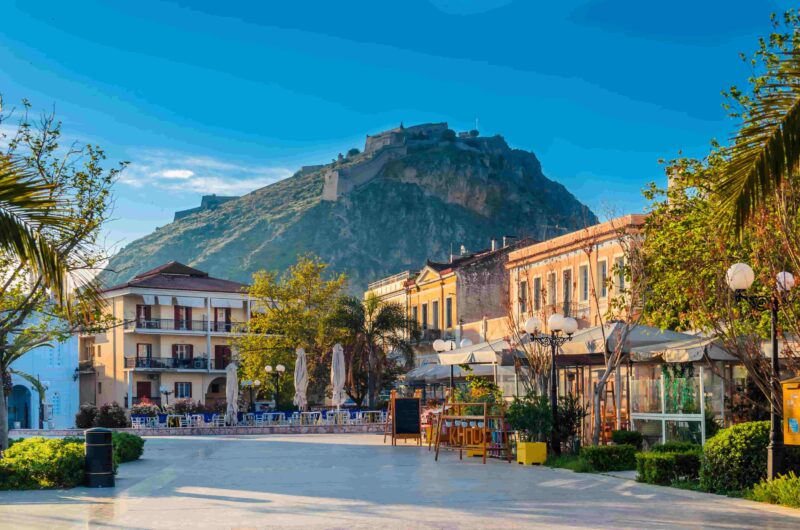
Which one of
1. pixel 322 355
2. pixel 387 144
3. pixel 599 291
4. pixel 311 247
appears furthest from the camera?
pixel 387 144

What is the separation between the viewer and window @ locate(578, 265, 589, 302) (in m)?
38.4

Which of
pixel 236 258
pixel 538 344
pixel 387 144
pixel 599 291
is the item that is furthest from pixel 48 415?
pixel 387 144

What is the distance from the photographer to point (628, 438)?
60.2 ft

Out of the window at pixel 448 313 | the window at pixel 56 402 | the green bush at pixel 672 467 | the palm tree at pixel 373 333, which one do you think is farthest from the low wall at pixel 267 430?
the window at pixel 56 402

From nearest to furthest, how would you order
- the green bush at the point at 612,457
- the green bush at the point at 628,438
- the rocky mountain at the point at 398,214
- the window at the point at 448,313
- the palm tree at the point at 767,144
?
the palm tree at the point at 767,144 → the green bush at the point at 612,457 → the green bush at the point at 628,438 → the window at the point at 448,313 → the rocky mountain at the point at 398,214

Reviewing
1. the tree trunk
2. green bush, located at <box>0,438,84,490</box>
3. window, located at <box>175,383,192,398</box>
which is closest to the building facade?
window, located at <box>175,383,192,398</box>

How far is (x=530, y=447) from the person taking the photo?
1880cm

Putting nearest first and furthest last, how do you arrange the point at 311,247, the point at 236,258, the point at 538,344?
the point at 538,344 < the point at 311,247 < the point at 236,258

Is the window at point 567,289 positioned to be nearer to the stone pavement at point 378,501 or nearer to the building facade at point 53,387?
the stone pavement at point 378,501

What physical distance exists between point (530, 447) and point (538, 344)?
3.42 m

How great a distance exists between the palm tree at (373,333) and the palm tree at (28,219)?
124 ft

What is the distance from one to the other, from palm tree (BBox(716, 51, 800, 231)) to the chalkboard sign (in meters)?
19.0

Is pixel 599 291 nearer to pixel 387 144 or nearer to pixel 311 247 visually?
pixel 311 247

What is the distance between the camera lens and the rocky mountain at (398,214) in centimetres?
14088
